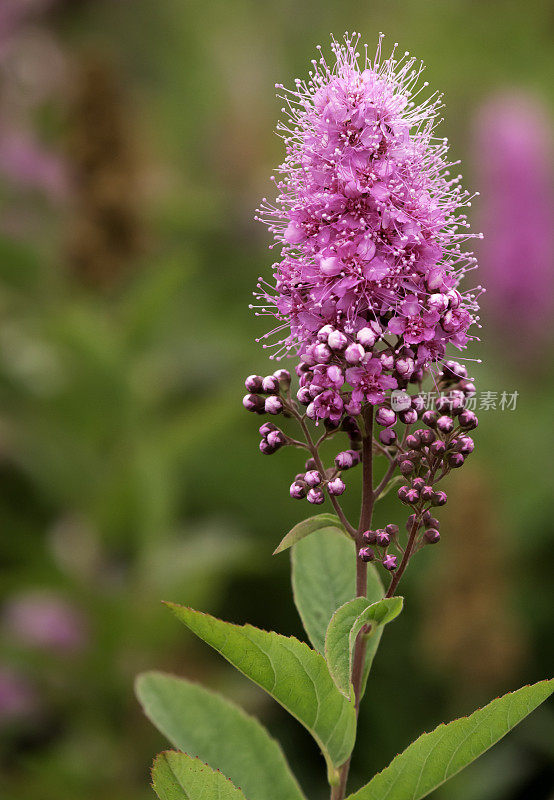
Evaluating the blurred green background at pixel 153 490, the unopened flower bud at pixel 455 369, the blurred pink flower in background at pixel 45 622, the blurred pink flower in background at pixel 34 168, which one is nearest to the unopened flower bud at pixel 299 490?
the unopened flower bud at pixel 455 369


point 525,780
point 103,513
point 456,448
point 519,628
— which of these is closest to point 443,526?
point 519,628

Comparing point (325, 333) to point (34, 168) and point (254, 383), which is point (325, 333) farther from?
point (34, 168)

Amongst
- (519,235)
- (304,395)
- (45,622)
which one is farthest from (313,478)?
(519,235)

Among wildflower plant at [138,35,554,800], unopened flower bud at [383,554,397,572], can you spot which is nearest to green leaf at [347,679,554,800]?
wildflower plant at [138,35,554,800]

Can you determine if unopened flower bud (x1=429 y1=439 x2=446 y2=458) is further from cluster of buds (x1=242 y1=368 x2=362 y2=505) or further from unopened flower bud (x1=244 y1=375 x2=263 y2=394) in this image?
unopened flower bud (x1=244 y1=375 x2=263 y2=394)

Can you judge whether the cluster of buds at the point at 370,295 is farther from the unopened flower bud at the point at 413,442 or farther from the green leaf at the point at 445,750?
the green leaf at the point at 445,750

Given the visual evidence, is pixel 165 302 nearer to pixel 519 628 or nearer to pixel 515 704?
pixel 519 628
